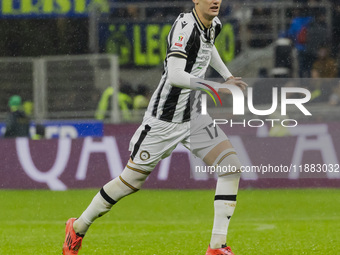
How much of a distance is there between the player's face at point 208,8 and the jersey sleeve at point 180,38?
14cm

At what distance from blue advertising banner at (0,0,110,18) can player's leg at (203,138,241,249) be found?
34.9ft

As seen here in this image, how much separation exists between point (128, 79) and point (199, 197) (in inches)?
184

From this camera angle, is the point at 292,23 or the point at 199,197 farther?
the point at 292,23

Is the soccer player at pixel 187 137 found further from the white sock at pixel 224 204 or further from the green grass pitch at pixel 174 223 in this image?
the green grass pitch at pixel 174 223

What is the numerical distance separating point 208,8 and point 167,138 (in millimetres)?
991

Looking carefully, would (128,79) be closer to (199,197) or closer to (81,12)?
(81,12)

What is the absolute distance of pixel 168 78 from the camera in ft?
20.7

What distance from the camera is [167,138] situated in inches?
257

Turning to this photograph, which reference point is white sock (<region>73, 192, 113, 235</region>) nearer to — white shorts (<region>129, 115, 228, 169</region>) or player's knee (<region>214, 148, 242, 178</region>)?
white shorts (<region>129, 115, 228, 169</region>)

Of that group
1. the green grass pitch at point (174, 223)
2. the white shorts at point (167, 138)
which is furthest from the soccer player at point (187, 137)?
the green grass pitch at point (174, 223)

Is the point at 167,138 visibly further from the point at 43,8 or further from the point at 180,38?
the point at 43,8

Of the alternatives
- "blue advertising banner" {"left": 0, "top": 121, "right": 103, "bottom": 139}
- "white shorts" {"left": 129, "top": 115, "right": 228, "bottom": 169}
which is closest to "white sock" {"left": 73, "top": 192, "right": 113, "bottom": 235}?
"white shorts" {"left": 129, "top": 115, "right": 228, "bottom": 169}

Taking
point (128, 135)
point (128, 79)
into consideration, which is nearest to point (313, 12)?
point (128, 79)

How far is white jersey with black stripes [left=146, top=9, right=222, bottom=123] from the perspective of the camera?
6.33 meters
